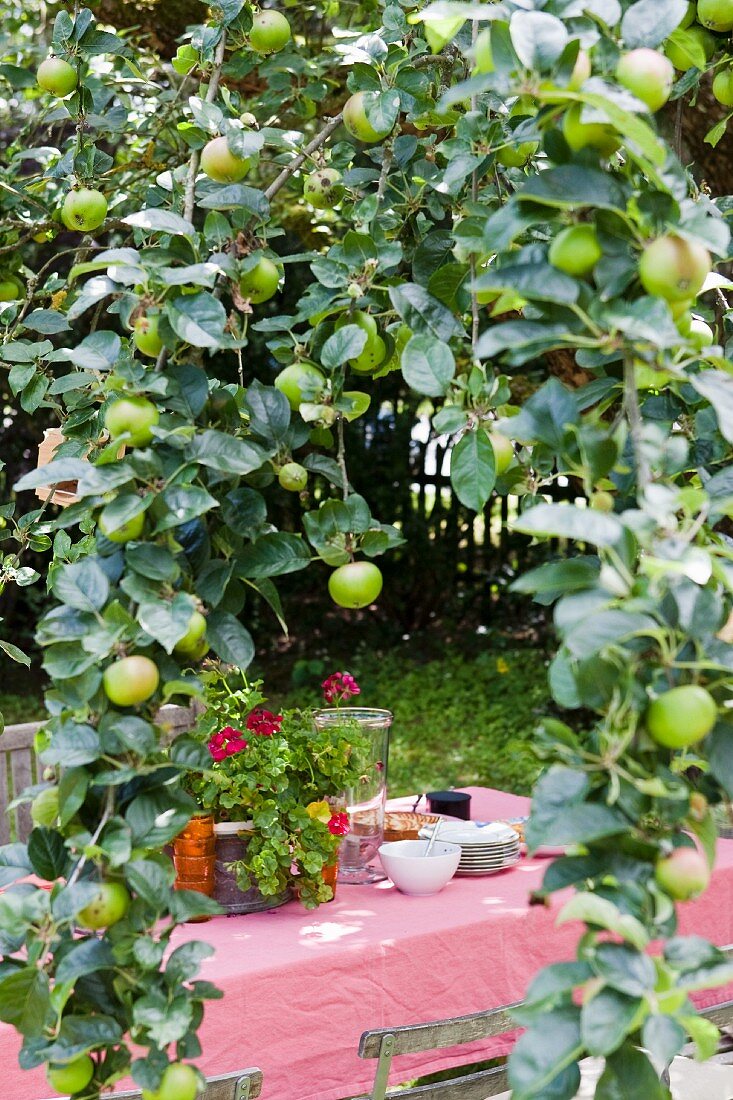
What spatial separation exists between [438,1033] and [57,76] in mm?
1323

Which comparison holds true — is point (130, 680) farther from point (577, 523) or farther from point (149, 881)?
point (577, 523)

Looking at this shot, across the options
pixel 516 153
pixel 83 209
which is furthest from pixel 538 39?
pixel 83 209

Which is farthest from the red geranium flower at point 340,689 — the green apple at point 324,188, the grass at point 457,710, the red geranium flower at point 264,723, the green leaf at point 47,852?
the grass at point 457,710

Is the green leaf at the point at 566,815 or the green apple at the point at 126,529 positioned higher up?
the green apple at the point at 126,529

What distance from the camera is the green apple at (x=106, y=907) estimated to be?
0.83 metres

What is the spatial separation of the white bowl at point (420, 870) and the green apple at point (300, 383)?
102 cm

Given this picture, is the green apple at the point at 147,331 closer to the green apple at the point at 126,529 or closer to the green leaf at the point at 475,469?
the green apple at the point at 126,529

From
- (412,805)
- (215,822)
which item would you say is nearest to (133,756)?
(215,822)

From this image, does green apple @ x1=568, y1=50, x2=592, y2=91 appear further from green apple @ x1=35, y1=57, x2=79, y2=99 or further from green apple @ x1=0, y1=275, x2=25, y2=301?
green apple @ x1=0, y1=275, x2=25, y2=301

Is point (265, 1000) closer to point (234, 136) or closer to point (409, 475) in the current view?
point (234, 136)

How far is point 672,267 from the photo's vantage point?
29.3 inches

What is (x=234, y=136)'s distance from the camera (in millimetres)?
1067

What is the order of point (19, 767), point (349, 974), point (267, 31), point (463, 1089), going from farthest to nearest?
point (19, 767) → point (463, 1089) → point (349, 974) → point (267, 31)

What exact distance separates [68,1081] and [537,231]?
34.4 inches
